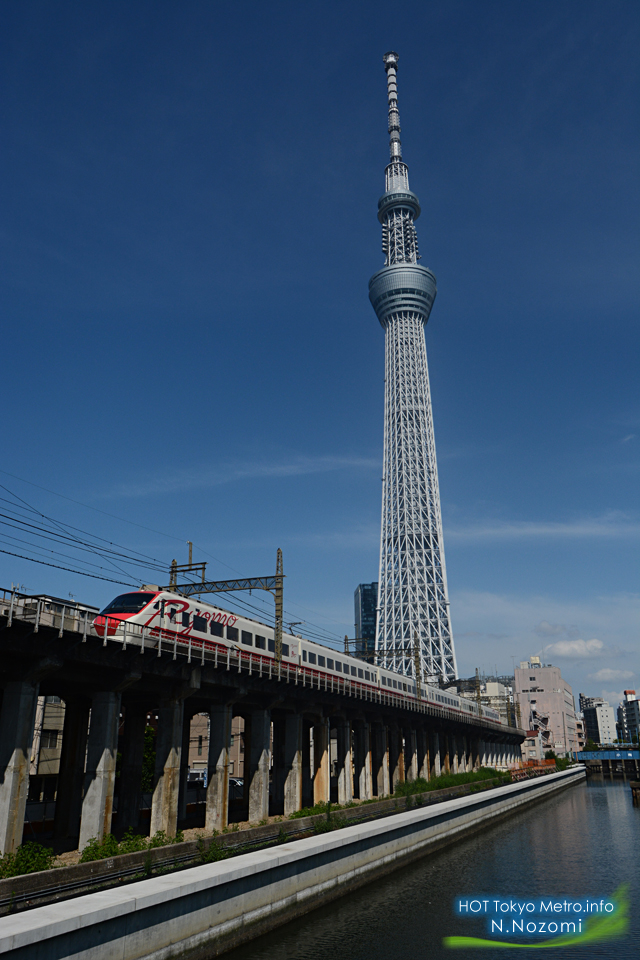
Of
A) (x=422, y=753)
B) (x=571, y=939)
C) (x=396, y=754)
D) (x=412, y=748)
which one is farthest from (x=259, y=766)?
(x=422, y=753)

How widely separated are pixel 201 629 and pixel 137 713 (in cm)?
1076

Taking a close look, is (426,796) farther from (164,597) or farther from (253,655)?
(164,597)

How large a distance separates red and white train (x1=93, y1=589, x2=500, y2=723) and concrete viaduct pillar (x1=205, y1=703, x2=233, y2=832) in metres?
4.50

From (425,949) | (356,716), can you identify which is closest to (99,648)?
(425,949)

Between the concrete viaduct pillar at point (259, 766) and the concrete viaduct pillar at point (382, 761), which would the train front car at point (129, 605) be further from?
the concrete viaduct pillar at point (382, 761)

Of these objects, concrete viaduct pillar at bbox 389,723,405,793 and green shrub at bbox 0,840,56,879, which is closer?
green shrub at bbox 0,840,56,879

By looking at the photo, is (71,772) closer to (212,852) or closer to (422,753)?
(212,852)

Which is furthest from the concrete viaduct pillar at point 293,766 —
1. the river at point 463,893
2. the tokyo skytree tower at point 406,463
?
the tokyo skytree tower at point 406,463

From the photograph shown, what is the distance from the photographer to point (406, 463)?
166625 millimetres

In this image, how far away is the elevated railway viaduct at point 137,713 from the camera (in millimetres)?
29766

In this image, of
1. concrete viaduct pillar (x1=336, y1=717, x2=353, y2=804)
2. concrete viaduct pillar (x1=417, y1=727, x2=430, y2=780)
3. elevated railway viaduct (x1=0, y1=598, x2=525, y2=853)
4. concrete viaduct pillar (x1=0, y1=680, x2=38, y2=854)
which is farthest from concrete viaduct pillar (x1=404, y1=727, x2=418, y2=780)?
concrete viaduct pillar (x1=0, y1=680, x2=38, y2=854)

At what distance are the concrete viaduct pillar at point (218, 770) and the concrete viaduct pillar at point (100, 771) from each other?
9.96 metres

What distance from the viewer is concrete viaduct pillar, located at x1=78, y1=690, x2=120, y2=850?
110ft

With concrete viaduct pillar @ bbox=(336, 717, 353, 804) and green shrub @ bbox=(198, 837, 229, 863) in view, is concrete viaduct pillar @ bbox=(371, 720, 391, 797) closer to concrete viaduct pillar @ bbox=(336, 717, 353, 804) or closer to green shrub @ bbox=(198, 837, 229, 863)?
concrete viaduct pillar @ bbox=(336, 717, 353, 804)
